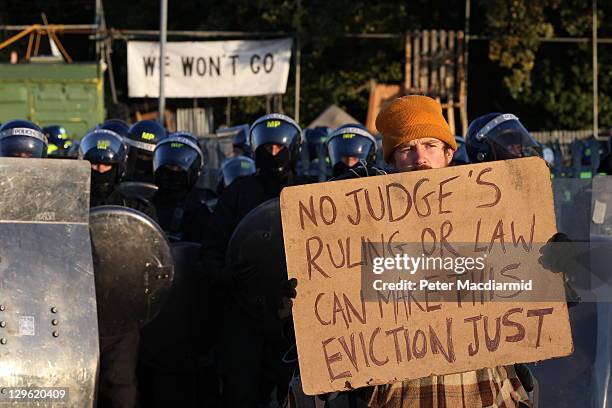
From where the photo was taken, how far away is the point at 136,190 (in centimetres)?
761

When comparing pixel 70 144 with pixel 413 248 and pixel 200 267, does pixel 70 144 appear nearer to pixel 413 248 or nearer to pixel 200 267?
pixel 200 267

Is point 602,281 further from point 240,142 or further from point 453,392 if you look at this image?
point 240,142

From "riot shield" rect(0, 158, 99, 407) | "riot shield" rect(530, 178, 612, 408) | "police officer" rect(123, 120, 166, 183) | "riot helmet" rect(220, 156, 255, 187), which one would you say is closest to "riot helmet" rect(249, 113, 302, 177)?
"riot helmet" rect(220, 156, 255, 187)

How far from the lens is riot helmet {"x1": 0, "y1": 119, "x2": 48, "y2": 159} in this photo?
29.2ft

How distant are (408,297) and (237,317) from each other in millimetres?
2937

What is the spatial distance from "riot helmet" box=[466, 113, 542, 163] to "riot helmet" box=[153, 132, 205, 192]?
1.91 m

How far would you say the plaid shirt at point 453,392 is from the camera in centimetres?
405

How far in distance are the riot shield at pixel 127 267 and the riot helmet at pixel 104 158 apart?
4.42 ft

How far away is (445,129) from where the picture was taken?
4258mm

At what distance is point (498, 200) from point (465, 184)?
113 mm

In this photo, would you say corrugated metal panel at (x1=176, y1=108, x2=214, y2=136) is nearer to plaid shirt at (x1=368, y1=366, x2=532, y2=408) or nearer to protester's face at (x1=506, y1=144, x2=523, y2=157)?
protester's face at (x1=506, y1=144, x2=523, y2=157)

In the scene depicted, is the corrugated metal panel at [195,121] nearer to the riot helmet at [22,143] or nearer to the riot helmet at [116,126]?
the riot helmet at [116,126]

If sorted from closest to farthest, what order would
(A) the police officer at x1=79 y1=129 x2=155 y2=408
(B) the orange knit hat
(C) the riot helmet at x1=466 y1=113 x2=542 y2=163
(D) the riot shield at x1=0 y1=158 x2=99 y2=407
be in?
(B) the orange knit hat → (D) the riot shield at x1=0 y1=158 x2=99 y2=407 → (A) the police officer at x1=79 y1=129 x2=155 y2=408 → (C) the riot helmet at x1=466 y1=113 x2=542 y2=163

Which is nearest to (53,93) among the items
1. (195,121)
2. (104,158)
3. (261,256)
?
(195,121)
